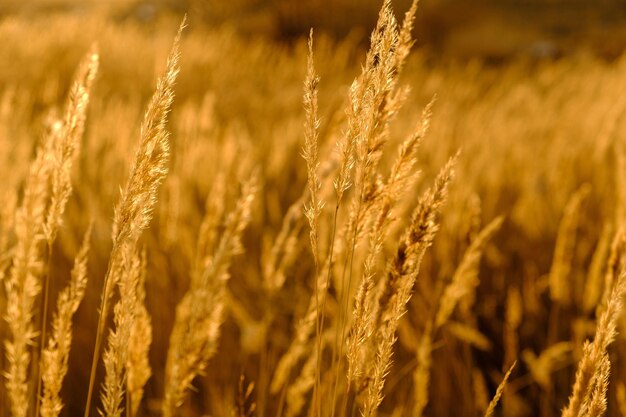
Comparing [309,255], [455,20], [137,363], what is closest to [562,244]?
[137,363]

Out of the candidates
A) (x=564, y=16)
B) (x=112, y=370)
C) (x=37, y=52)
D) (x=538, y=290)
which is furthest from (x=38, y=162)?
(x=564, y=16)

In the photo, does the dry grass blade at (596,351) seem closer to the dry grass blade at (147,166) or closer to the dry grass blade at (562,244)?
the dry grass blade at (147,166)

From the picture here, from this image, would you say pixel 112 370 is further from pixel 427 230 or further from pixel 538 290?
pixel 538 290

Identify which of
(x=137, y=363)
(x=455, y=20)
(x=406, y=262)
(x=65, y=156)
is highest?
(x=455, y=20)

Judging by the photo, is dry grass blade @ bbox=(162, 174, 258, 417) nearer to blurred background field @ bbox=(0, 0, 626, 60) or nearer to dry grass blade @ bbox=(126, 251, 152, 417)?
dry grass blade @ bbox=(126, 251, 152, 417)

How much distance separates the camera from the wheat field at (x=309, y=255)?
688 mm

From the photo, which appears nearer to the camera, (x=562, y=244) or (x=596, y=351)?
(x=596, y=351)

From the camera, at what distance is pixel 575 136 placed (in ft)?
12.4

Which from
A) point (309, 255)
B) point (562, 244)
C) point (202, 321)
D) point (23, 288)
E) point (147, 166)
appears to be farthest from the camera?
point (309, 255)

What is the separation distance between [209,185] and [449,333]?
122 cm

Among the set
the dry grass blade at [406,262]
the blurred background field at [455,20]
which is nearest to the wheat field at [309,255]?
the dry grass blade at [406,262]

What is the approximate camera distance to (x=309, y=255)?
231cm

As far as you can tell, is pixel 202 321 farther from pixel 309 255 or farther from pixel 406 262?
pixel 309 255

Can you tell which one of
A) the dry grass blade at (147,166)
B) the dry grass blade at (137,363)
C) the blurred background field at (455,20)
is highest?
the blurred background field at (455,20)
